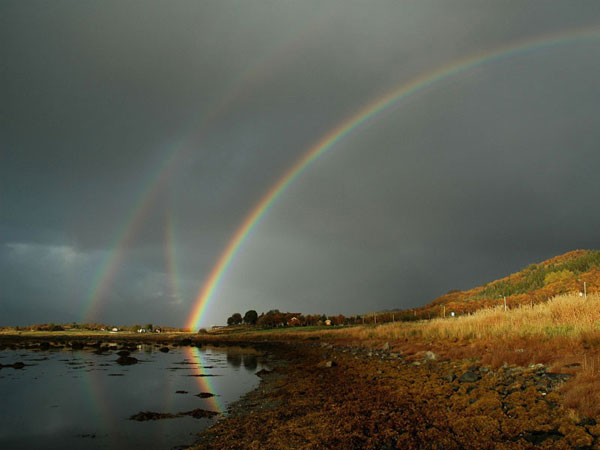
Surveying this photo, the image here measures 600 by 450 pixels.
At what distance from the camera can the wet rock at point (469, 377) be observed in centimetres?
1324

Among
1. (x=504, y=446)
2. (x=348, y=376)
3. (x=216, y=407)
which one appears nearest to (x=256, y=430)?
Result: (x=216, y=407)

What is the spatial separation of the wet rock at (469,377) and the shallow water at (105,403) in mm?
9011

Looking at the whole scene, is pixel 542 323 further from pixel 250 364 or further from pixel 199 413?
pixel 250 364

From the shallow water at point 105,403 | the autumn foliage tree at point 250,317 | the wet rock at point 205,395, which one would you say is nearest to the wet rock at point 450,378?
the shallow water at point 105,403

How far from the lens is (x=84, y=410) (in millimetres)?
15703

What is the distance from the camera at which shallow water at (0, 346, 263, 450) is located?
11.4m

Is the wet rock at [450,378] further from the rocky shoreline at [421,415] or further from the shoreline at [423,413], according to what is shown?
the shoreline at [423,413]

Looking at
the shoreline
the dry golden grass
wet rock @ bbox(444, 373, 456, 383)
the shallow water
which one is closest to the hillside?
the dry golden grass

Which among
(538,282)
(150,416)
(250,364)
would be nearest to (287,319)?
(538,282)

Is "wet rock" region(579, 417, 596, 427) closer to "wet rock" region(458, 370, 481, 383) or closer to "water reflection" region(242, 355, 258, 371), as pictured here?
"wet rock" region(458, 370, 481, 383)

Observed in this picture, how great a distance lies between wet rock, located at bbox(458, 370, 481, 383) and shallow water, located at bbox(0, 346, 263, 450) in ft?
29.6

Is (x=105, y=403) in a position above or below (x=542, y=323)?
below

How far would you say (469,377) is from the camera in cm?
1344

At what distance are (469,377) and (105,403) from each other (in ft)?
51.8
